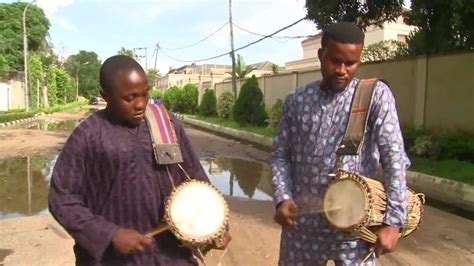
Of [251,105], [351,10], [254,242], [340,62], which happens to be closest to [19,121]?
[251,105]

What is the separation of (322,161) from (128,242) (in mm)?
877

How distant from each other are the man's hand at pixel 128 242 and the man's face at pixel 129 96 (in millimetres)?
429

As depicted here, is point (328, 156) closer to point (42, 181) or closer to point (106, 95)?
point (106, 95)

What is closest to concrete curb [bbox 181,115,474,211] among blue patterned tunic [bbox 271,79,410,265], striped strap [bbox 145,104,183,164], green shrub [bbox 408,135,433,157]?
green shrub [bbox 408,135,433,157]

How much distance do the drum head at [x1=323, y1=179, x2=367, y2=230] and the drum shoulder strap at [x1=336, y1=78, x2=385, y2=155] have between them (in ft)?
0.50

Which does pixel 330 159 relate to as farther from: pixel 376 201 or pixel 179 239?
pixel 179 239

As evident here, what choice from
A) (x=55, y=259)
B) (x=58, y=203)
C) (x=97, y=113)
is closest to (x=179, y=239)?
(x=58, y=203)

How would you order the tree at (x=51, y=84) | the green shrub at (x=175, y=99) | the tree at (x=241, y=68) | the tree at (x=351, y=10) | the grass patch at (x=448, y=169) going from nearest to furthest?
the grass patch at (x=448, y=169), the tree at (x=351, y=10), the tree at (x=241, y=68), the green shrub at (x=175, y=99), the tree at (x=51, y=84)

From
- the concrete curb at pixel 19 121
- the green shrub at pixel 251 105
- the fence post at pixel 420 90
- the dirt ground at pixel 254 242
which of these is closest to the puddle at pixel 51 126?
the concrete curb at pixel 19 121

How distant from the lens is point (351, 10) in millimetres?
10539

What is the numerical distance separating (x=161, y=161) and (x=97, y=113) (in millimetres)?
331

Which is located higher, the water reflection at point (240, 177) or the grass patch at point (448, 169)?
the grass patch at point (448, 169)

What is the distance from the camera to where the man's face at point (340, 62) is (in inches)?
78.6

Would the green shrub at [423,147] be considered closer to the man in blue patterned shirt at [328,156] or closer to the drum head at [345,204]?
the man in blue patterned shirt at [328,156]
